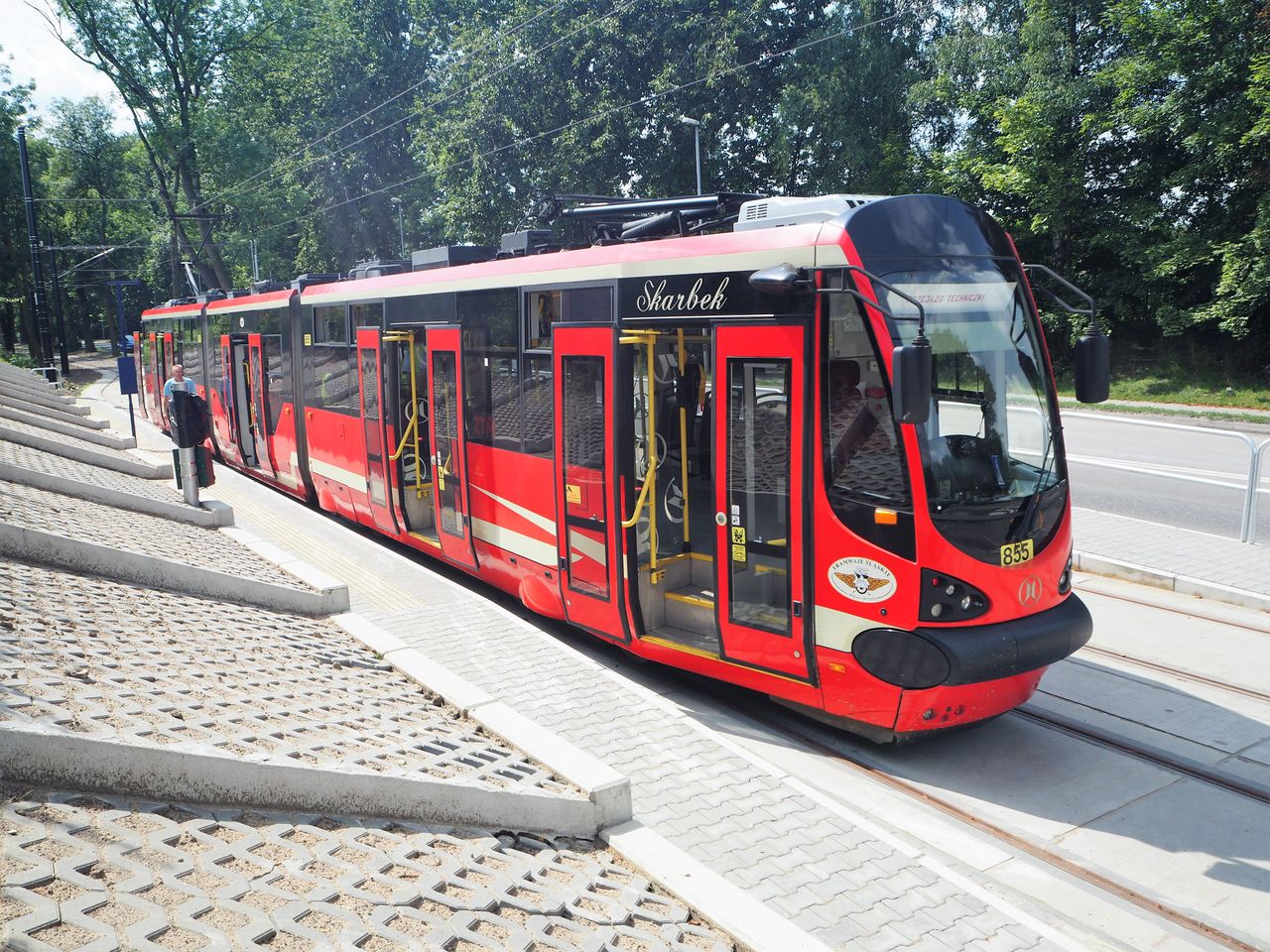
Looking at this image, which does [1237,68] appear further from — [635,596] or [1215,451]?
[635,596]

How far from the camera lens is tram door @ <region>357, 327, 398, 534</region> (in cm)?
1122

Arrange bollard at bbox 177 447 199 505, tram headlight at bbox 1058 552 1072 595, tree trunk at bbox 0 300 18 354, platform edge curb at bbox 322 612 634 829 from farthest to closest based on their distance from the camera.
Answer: tree trunk at bbox 0 300 18 354, bollard at bbox 177 447 199 505, tram headlight at bbox 1058 552 1072 595, platform edge curb at bbox 322 612 634 829

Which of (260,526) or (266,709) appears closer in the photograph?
(266,709)

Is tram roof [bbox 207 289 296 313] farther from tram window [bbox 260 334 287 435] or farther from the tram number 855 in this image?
the tram number 855

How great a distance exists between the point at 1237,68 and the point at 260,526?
2557 centimetres

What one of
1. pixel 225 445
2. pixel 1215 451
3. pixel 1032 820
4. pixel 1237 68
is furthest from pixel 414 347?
pixel 1237 68

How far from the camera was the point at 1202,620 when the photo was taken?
8797mm

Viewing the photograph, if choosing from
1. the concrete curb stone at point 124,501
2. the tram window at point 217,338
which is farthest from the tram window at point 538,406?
the tram window at point 217,338

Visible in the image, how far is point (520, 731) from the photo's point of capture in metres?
5.74

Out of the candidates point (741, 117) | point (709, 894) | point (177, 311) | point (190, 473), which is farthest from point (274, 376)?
point (741, 117)

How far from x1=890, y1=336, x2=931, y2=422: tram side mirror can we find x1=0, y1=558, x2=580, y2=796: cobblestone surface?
2680mm

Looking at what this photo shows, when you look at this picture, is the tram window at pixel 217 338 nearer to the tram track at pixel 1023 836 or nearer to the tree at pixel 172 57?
the tram track at pixel 1023 836

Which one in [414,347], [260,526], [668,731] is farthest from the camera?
[260,526]

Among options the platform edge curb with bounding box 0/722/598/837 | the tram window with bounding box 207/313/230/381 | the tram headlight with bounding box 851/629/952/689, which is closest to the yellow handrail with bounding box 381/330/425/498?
the tram headlight with bounding box 851/629/952/689
